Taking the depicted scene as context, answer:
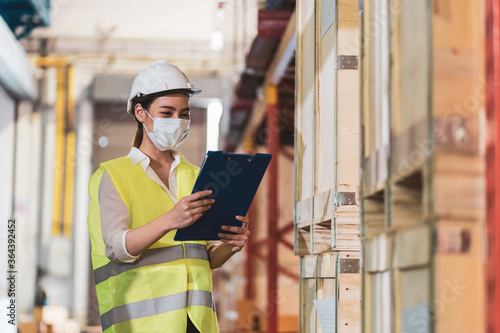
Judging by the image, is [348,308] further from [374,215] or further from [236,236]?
[374,215]

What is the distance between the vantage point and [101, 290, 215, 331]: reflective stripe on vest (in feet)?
10.6

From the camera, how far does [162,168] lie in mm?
3574

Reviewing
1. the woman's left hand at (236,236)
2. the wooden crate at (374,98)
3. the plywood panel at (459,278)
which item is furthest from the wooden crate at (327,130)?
the plywood panel at (459,278)

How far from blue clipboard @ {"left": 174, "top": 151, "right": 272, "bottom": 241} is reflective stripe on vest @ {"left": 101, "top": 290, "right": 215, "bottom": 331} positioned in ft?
0.94

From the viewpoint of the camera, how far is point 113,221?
10.5ft

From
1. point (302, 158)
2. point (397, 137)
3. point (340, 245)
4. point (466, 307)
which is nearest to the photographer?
point (466, 307)

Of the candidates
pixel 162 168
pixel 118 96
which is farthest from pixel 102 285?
pixel 118 96

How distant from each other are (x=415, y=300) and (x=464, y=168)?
1.62ft

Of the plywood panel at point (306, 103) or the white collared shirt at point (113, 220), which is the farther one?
the plywood panel at point (306, 103)

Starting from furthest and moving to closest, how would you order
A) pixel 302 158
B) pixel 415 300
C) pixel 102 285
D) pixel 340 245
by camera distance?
pixel 302 158
pixel 340 245
pixel 102 285
pixel 415 300

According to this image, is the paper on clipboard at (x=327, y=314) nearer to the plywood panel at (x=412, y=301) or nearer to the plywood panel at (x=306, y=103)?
the plywood panel at (x=306, y=103)

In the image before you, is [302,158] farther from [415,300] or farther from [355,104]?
[415,300]

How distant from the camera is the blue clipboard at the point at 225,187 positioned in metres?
3.07

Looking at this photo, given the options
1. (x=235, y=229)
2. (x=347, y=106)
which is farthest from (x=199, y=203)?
(x=347, y=106)
